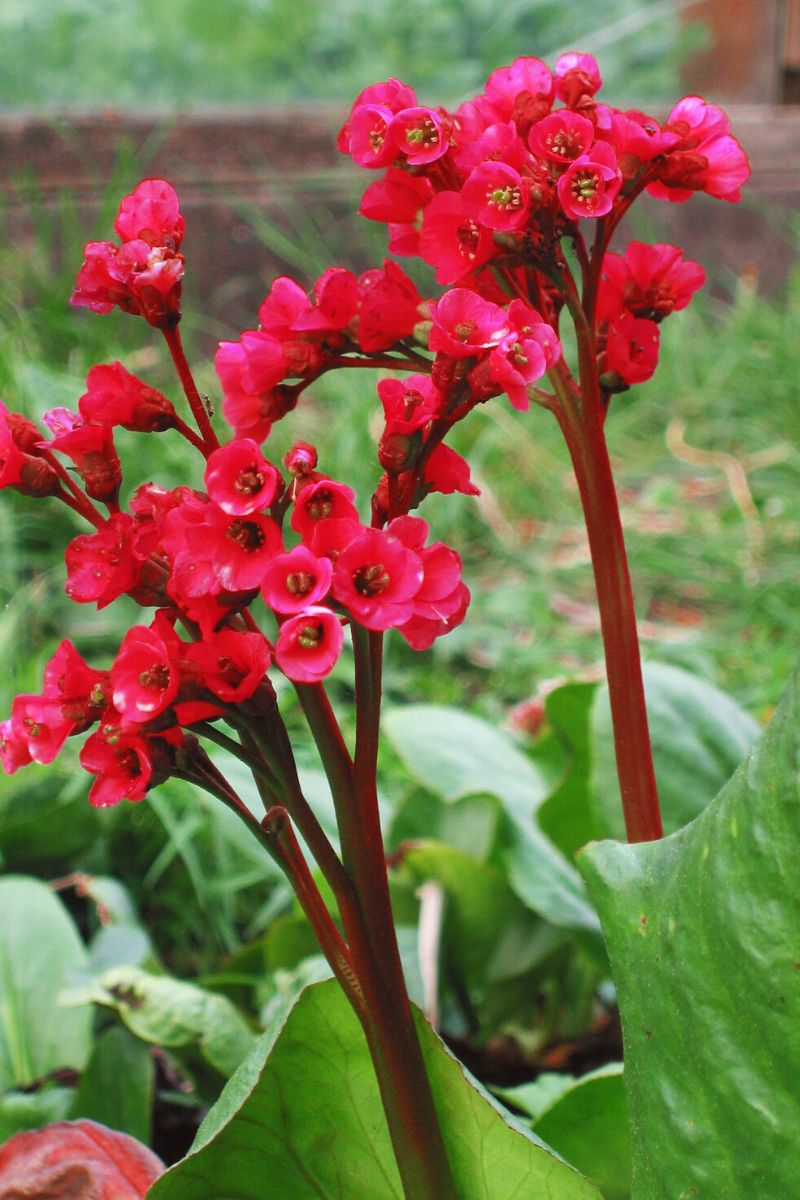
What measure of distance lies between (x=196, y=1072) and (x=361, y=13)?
3052 millimetres

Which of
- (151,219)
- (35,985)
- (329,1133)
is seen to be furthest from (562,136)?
(35,985)

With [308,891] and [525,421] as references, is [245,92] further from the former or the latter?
[308,891]

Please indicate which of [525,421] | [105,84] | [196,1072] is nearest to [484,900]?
[196,1072]

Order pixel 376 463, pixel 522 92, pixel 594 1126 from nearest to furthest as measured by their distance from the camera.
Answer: pixel 522 92, pixel 594 1126, pixel 376 463

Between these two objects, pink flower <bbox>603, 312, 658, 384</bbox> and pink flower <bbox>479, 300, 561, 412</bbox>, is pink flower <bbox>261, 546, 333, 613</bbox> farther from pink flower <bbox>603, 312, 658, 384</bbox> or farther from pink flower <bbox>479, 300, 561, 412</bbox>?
pink flower <bbox>603, 312, 658, 384</bbox>

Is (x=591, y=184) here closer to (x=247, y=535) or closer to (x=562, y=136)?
(x=562, y=136)

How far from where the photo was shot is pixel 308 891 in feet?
1.39

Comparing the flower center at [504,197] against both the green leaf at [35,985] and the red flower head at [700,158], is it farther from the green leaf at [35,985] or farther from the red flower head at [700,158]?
the green leaf at [35,985]

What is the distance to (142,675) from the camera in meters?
0.39

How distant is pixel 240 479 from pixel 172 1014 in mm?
387

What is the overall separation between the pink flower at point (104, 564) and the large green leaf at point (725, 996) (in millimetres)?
202

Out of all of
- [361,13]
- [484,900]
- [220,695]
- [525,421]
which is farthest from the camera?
[361,13]

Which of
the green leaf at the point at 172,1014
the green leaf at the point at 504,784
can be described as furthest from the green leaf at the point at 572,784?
the green leaf at the point at 172,1014

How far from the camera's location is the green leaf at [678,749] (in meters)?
0.76
